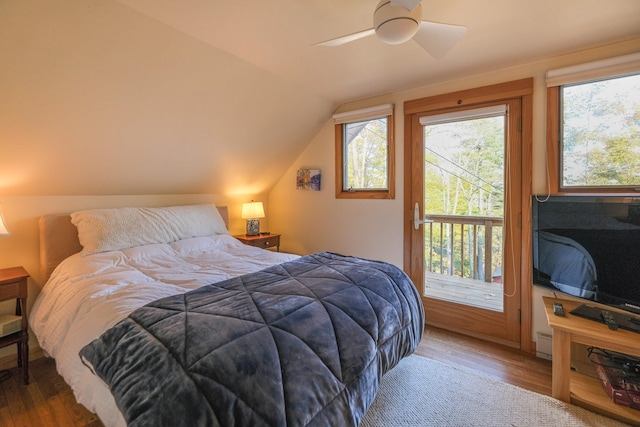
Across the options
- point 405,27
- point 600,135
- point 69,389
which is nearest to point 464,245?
point 600,135

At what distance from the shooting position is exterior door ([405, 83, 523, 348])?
2.43 m

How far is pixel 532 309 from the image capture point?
2338mm

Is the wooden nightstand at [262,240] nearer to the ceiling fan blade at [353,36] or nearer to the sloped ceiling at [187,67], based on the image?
the sloped ceiling at [187,67]

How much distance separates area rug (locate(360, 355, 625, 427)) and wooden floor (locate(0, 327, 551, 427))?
6.4 inches

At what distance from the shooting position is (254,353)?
3.39ft

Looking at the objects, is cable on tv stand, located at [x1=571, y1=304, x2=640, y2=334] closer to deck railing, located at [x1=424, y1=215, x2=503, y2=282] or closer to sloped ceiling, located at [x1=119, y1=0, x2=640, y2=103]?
deck railing, located at [x1=424, y1=215, x2=503, y2=282]

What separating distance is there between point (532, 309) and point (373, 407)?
1.57 meters

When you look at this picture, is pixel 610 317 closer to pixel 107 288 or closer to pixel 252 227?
pixel 107 288

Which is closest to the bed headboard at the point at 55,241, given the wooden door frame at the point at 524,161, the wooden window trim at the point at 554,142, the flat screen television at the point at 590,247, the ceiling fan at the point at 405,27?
the ceiling fan at the point at 405,27

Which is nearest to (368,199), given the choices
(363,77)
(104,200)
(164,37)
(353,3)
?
(363,77)

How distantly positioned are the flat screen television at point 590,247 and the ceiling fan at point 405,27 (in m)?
1.36

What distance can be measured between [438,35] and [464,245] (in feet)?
6.47

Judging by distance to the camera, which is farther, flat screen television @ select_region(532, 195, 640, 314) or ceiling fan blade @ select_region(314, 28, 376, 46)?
flat screen television @ select_region(532, 195, 640, 314)

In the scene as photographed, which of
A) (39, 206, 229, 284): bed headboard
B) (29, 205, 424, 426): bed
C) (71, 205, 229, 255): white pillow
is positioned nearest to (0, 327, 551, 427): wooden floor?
(29, 205, 424, 426): bed
